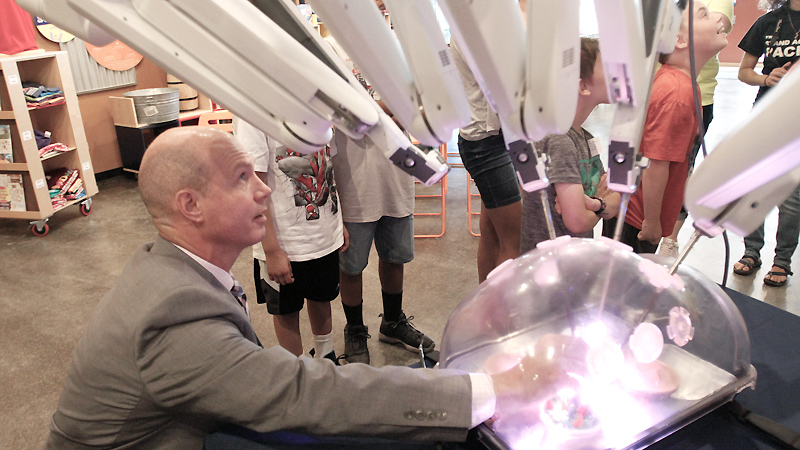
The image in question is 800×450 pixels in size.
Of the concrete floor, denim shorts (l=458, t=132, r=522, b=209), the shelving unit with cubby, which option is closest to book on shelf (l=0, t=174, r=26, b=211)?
the shelving unit with cubby

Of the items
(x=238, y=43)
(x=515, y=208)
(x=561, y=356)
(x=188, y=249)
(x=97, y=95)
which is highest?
(x=238, y=43)

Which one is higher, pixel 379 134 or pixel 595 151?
pixel 379 134

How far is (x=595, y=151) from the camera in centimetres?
150

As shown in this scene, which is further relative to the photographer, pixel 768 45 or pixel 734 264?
pixel 734 264

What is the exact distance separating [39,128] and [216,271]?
3888 mm

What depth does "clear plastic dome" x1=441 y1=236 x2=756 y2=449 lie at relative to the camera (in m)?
0.92

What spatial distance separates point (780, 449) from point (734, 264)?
2.48 metres

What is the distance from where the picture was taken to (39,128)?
406cm

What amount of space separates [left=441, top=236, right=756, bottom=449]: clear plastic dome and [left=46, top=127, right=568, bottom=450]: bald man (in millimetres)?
68

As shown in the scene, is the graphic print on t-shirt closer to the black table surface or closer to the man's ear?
the man's ear

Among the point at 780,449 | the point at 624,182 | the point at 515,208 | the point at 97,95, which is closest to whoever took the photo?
the point at 624,182

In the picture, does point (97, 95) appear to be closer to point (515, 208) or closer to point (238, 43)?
point (515, 208)

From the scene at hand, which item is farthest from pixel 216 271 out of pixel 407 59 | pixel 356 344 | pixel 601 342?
pixel 356 344

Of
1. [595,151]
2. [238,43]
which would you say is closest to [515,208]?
[595,151]
